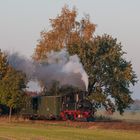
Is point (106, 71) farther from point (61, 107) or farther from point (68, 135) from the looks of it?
point (68, 135)

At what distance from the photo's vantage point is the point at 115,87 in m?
63.1

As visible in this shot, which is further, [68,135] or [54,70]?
[54,70]

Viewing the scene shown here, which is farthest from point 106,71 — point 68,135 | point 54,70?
point 68,135

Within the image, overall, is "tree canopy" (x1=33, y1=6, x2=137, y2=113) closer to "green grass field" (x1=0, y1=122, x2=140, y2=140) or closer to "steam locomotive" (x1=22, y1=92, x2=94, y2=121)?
"steam locomotive" (x1=22, y1=92, x2=94, y2=121)

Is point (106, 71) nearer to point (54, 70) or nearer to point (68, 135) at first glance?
point (54, 70)

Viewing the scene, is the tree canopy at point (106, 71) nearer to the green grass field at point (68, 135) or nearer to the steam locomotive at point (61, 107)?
the steam locomotive at point (61, 107)

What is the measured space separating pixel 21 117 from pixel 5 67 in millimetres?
7800

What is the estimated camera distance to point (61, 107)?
189 feet

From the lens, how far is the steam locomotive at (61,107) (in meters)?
55.8

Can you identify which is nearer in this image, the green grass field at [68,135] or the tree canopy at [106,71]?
the green grass field at [68,135]

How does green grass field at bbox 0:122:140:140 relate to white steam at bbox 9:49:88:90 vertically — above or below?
below

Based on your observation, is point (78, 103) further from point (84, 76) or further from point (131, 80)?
point (131, 80)

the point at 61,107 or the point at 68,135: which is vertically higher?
the point at 61,107

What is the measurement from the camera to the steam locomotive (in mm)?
55812
